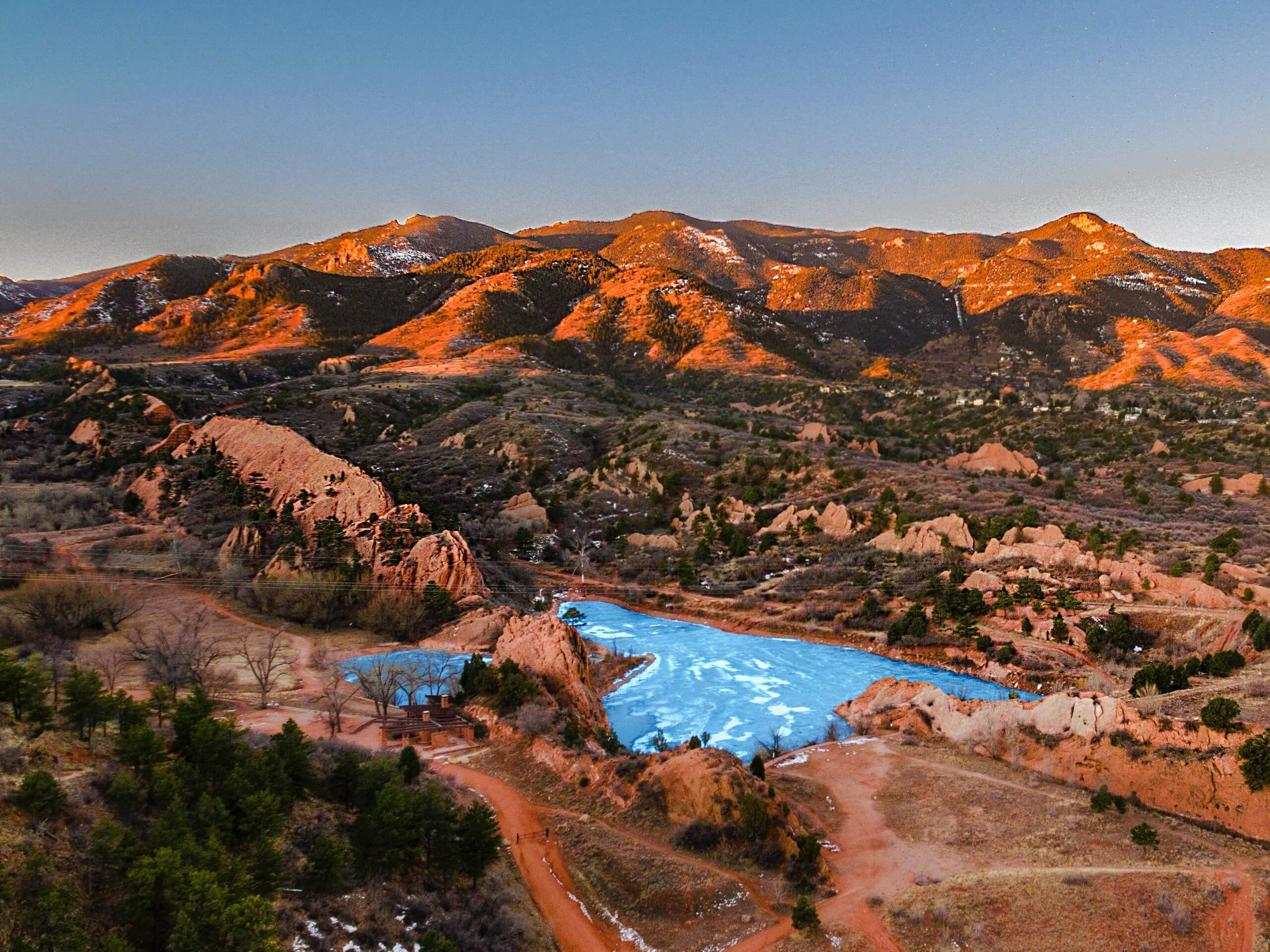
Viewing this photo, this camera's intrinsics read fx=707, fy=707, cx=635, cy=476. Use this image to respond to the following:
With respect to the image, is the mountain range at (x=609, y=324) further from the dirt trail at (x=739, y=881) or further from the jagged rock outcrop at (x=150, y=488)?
the dirt trail at (x=739, y=881)

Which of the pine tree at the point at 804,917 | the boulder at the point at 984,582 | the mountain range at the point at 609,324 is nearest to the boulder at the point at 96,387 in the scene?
the mountain range at the point at 609,324

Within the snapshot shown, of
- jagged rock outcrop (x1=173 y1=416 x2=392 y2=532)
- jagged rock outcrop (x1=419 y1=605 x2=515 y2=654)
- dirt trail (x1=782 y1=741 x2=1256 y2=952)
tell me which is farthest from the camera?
jagged rock outcrop (x1=173 y1=416 x2=392 y2=532)

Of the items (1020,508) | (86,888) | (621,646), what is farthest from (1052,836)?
(1020,508)

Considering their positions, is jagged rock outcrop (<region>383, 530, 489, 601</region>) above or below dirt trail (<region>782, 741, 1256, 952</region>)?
above

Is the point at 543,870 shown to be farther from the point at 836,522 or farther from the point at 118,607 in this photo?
the point at 836,522

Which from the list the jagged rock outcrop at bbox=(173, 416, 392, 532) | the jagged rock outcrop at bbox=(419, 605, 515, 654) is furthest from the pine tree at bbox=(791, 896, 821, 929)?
the jagged rock outcrop at bbox=(173, 416, 392, 532)

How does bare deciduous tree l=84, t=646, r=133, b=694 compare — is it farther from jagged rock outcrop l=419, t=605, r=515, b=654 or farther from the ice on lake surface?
the ice on lake surface

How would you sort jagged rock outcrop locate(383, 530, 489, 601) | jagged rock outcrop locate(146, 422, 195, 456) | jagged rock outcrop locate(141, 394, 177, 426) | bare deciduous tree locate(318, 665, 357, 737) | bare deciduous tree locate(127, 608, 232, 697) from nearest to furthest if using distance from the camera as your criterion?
bare deciduous tree locate(318, 665, 357, 737) → bare deciduous tree locate(127, 608, 232, 697) → jagged rock outcrop locate(383, 530, 489, 601) → jagged rock outcrop locate(146, 422, 195, 456) → jagged rock outcrop locate(141, 394, 177, 426)
